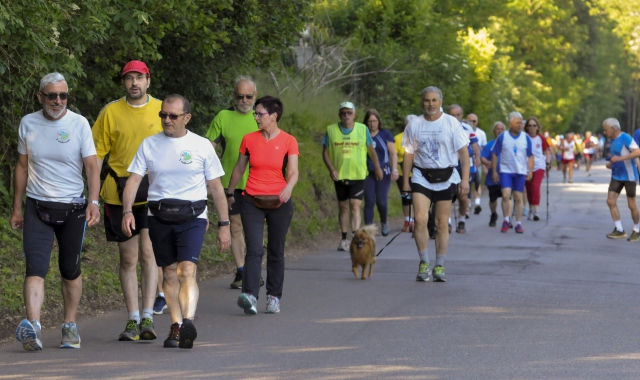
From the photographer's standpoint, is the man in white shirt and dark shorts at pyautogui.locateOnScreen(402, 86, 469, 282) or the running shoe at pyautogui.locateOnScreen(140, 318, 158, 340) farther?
the man in white shirt and dark shorts at pyautogui.locateOnScreen(402, 86, 469, 282)

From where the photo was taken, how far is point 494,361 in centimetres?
710

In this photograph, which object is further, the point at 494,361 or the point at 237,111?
the point at 237,111

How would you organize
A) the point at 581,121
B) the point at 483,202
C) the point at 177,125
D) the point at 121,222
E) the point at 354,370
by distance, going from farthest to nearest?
1. the point at 581,121
2. the point at 483,202
3. the point at 121,222
4. the point at 177,125
5. the point at 354,370

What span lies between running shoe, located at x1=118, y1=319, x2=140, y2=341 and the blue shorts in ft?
36.6

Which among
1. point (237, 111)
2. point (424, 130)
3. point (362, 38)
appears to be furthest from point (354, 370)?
point (362, 38)

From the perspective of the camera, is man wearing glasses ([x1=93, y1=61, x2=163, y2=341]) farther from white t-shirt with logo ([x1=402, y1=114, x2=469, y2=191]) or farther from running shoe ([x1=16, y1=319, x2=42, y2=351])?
white t-shirt with logo ([x1=402, y1=114, x2=469, y2=191])

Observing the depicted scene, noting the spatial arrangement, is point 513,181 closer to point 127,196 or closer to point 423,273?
point 423,273

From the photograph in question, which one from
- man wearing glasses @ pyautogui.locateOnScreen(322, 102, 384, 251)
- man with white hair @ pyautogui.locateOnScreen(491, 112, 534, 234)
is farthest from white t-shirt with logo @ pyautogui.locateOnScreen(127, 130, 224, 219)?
man with white hair @ pyautogui.locateOnScreen(491, 112, 534, 234)

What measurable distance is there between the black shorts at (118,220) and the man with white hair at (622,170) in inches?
410

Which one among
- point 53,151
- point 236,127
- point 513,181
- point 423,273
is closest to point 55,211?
point 53,151

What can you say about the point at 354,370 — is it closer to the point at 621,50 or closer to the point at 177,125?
the point at 177,125

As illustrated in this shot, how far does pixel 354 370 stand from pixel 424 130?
4.92 metres

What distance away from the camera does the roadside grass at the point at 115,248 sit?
9.08 m

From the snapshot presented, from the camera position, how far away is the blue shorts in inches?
715
